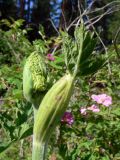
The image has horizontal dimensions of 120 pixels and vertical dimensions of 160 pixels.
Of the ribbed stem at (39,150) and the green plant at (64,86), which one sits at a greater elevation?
the green plant at (64,86)

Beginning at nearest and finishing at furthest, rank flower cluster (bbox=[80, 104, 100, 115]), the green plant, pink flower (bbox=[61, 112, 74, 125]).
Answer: the green plant < pink flower (bbox=[61, 112, 74, 125]) < flower cluster (bbox=[80, 104, 100, 115])

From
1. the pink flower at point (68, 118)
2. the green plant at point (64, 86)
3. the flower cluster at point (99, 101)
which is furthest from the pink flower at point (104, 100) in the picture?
the green plant at point (64, 86)

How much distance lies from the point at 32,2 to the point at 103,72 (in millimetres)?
25109

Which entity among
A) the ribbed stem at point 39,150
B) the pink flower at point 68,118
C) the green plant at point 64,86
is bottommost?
the pink flower at point 68,118

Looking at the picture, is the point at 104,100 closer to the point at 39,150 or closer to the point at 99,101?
the point at 99,101

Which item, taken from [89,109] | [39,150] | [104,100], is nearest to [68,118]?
[89,109]

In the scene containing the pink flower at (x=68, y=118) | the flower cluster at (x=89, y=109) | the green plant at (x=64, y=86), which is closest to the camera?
the green plant at (x=64, y=86)

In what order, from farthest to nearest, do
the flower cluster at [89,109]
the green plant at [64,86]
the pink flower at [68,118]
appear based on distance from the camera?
1. the flower cluster at [89,109]
2. the pink flower at [68,118]
3. the green plant at [64,86]

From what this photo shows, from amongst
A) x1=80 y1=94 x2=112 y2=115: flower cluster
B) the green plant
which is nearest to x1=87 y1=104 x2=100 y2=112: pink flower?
x1=80 y1=94 x2=112 y2=115: flower cluster

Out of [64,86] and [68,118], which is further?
[68,118]

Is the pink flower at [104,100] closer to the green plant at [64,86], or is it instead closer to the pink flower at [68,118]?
the pink flower at [68,118]

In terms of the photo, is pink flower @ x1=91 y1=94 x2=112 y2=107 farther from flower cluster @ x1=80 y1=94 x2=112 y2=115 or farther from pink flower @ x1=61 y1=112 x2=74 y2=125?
pink flower @ x1=61 y1=112 x2=74 y2=125

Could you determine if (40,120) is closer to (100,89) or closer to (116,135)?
(116,135)

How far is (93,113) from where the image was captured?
8.02 feet
